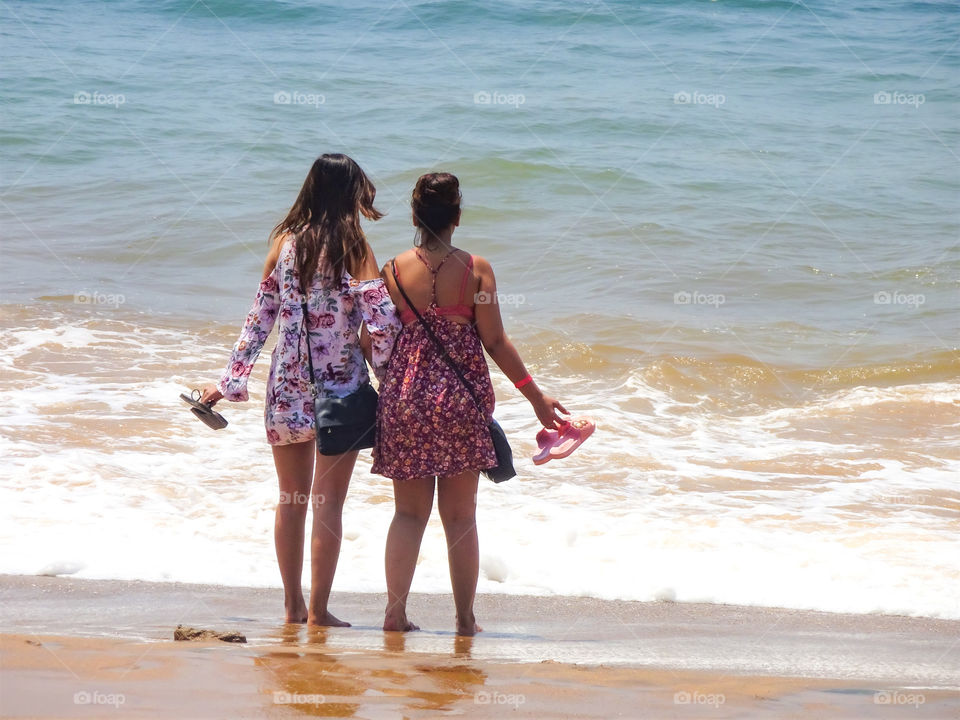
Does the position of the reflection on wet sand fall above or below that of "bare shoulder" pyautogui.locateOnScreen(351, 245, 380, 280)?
below

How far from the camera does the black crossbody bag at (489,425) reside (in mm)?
3336

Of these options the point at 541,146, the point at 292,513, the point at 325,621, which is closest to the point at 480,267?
the point at 292,513

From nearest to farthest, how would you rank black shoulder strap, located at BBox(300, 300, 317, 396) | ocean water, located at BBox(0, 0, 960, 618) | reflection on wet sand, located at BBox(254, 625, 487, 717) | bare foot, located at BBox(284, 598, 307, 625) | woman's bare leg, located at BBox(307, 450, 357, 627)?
A: reflection on wet sand, located at BBox(254, 625, 487, 717) < black shoulder strap, located at BBox(300, 300, 317, 396) < woman's bare leg, located at BBox(307, 450, 357, 627) < bare foot, located at BBox(284, 598, 307, 625) < ocean water, located at BBox(0, 0, 960, 618)

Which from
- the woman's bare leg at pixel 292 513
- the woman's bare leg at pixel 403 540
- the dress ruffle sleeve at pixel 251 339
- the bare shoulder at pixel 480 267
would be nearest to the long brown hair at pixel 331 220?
the dress ruffle sleeve at pixel 251 339

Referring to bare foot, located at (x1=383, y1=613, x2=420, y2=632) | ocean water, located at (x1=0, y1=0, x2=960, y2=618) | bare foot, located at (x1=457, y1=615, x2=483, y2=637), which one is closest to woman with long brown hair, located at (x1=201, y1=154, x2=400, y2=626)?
bare foot, located at (x1=383, y1=613, x2=420, y2=632)

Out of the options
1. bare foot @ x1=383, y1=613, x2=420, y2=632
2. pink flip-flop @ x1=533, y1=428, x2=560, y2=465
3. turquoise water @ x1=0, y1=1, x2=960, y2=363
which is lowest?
bare foot @ x1=383, y1=613, x2=420, y2=632

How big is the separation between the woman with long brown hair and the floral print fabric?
83 millimetres

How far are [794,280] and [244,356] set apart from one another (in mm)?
7454

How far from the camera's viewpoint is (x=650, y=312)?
29.2 ft

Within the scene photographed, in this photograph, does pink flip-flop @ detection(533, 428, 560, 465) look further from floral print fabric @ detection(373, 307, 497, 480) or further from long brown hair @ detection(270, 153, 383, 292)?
long brown hair @ detection(270, 153, 383, 292)

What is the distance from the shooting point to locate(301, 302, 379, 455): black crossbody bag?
3334 mm

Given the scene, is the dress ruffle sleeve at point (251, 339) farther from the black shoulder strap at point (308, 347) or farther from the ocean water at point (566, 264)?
the ocean water at point (566, 264)

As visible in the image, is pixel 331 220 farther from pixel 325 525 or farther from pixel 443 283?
pixel 325 525

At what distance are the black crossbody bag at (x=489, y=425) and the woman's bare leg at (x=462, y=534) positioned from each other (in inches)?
3.2
